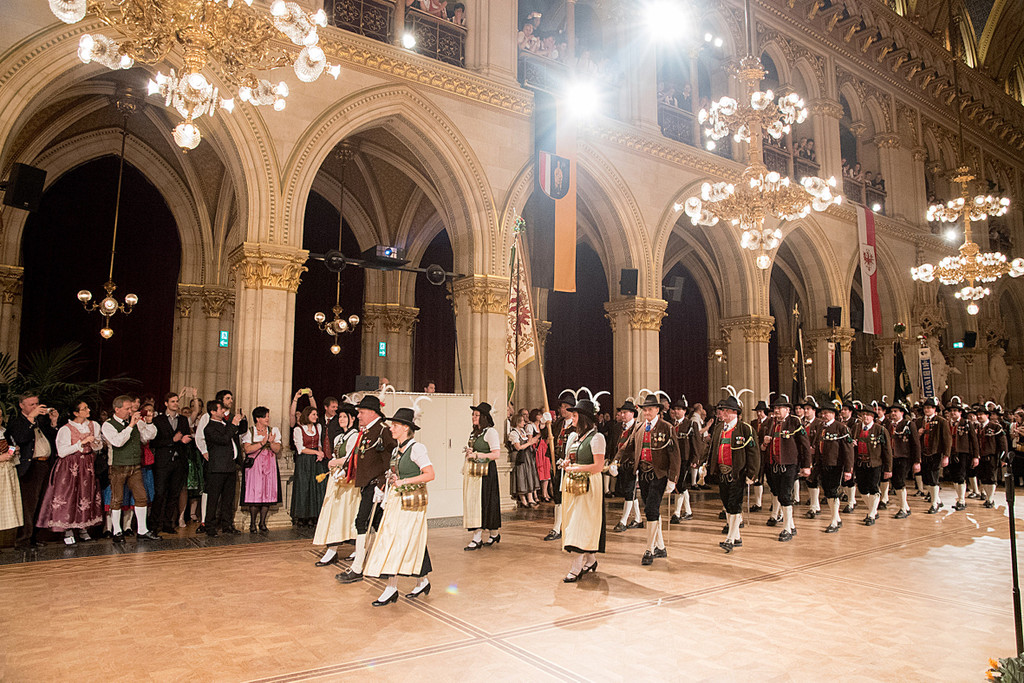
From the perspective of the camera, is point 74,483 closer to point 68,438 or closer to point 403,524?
point 68,438

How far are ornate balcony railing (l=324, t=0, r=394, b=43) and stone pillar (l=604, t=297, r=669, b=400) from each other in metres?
6.03

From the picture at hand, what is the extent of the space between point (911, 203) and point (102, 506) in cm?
1994

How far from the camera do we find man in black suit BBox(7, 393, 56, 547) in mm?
A: 6566

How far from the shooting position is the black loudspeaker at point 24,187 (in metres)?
7.59

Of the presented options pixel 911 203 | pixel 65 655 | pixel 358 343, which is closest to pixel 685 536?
pixel 65 655

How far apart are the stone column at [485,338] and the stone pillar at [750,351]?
635 centimetres

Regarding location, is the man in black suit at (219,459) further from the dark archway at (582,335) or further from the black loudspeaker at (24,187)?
the dark archway at (582,335)

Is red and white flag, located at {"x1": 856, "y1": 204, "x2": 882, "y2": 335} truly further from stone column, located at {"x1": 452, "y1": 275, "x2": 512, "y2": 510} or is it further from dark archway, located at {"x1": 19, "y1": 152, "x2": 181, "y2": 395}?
dark archway, located at {"x1": 19, "y1": 152, "x2": 181, "y2": 395}

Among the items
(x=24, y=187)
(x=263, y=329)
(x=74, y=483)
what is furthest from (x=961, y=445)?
(x=24, y=187)

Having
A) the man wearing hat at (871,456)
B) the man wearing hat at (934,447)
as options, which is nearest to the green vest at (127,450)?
the man wearing hat at (871,456)

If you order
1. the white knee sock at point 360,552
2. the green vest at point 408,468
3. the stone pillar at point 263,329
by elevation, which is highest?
the stone pillar at point 263,329

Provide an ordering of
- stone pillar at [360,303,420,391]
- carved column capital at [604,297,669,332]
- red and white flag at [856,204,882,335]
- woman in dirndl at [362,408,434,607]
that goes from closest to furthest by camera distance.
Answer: woman in dirndl at [362,408,434,607]
carved column capital at [604,297,669,332]
stone pillar at [360,303,420,391]
red and white flag at [856,204,882,335]

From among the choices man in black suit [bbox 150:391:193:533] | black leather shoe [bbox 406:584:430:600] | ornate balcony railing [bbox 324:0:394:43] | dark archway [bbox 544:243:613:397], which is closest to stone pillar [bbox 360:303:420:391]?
dark archway [bbox 544:243:613:397]

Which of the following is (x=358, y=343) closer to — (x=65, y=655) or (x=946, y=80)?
(x=65, y=655)
